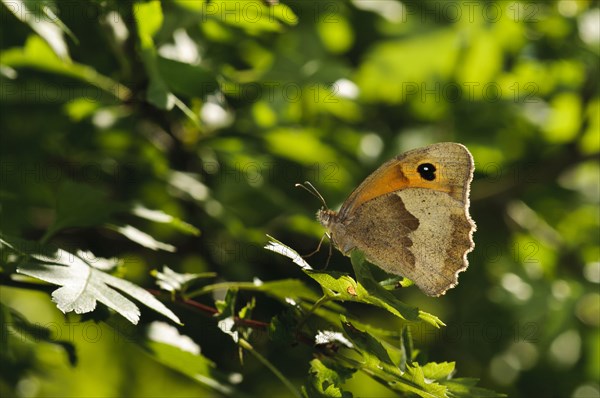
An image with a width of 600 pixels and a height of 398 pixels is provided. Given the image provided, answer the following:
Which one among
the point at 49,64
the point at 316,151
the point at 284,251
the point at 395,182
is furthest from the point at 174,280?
the point at 316,151

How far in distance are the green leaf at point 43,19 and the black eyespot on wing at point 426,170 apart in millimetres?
912

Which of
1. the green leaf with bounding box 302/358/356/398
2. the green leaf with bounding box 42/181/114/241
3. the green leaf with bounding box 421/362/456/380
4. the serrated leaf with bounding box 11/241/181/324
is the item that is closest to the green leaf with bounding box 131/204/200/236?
the green leaf with bounding box 42/181/114/241

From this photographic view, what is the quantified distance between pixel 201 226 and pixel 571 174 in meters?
1.61

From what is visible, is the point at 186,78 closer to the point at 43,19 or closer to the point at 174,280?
the point at 43,19

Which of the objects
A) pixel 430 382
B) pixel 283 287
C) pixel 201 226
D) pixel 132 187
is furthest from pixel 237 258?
pixel 430 382

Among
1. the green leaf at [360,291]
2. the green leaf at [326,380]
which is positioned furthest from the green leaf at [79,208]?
the green leaf at [326,380]

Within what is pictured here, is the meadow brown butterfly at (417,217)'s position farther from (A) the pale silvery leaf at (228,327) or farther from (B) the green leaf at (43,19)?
(B) the green leaf at (43,19)

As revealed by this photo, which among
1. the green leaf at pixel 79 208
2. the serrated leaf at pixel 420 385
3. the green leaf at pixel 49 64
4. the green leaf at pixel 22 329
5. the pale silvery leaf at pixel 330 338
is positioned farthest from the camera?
the green leaf at pixel 49 64

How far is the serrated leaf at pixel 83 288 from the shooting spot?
1.43m

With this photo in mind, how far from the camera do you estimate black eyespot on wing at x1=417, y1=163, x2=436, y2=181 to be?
203 centimetres

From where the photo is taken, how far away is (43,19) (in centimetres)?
170

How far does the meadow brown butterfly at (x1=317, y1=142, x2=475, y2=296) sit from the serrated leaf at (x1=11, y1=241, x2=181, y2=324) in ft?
2.22

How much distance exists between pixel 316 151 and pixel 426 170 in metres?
0.71

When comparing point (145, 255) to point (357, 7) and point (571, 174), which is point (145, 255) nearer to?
point (357, 7)
